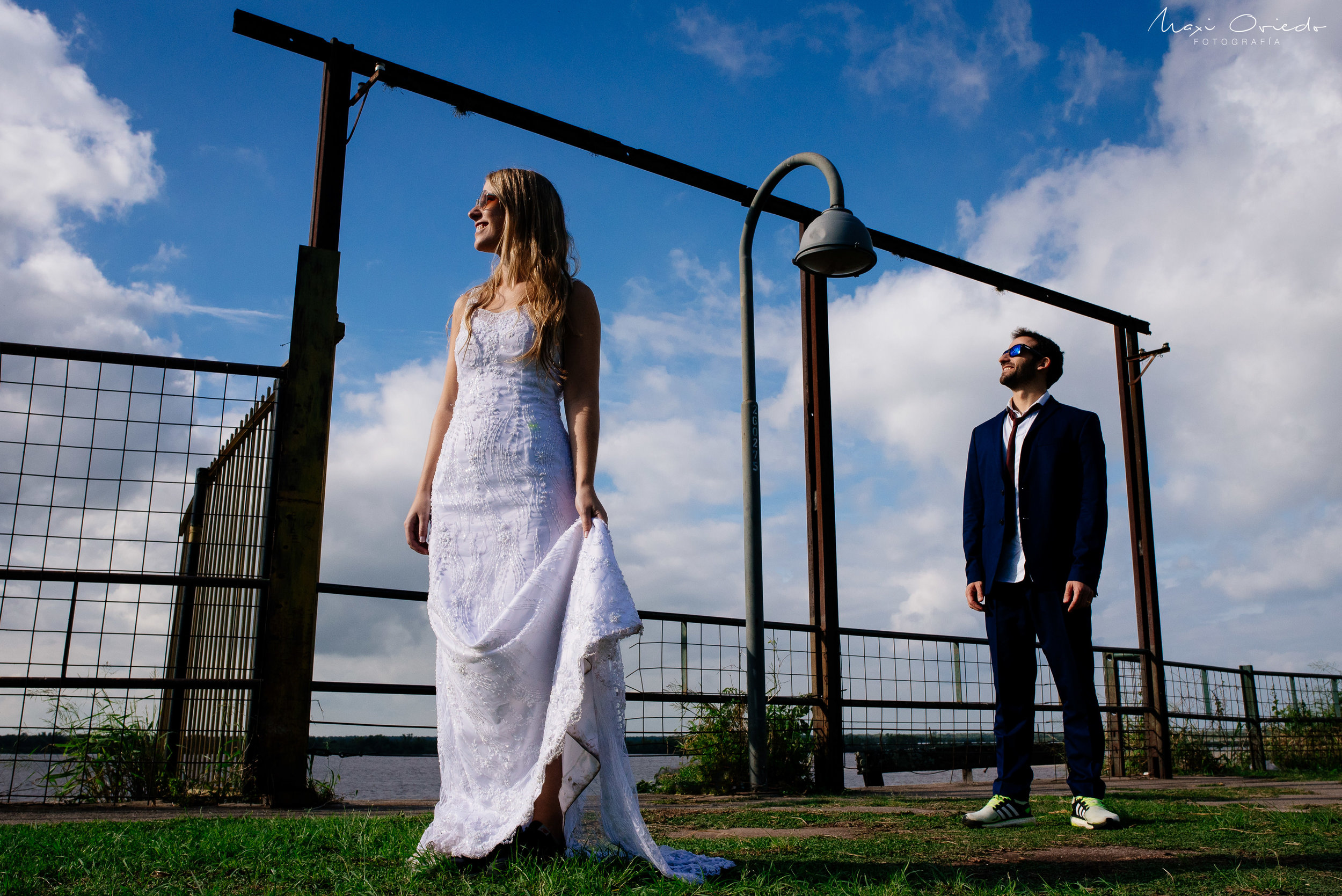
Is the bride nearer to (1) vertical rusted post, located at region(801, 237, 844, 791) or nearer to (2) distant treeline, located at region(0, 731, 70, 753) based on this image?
(2) distant treeline, located at region(0, 731, 70, 753)

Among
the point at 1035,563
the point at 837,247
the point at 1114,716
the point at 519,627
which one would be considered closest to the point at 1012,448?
the point at 1035,563

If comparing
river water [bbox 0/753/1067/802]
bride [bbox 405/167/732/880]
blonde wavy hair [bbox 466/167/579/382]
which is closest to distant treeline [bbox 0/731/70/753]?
river water [bbox 0/753/1067/802]

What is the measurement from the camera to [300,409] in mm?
4957

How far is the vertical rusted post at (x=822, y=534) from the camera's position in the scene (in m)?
7.05

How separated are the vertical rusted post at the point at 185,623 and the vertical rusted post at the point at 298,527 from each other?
1.67ft

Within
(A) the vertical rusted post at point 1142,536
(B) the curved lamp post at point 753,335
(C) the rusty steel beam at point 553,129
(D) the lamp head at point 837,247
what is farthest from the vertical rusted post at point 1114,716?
(D) the lamp head at point 837,247

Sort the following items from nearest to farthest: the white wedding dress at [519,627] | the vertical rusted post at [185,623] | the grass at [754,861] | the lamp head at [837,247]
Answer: the grass at [754,861], the white wedding dress at [519,627], the vertical rusted post at [185,623], the lamp head at [837,247]

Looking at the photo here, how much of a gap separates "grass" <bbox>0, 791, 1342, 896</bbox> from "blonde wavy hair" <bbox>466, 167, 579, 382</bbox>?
1.38m

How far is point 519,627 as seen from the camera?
2484 millimetres

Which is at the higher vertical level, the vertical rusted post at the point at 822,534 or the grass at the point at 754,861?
the vertical rusted post at the point at 822,534

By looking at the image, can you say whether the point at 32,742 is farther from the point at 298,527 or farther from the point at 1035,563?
the point at 1035,563

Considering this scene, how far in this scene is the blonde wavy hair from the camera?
107 inches

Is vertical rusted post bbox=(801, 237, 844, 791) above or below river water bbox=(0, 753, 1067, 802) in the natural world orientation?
above

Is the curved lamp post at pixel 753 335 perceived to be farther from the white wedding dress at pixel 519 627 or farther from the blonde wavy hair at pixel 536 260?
the white wedding dress at pixel 519 627
